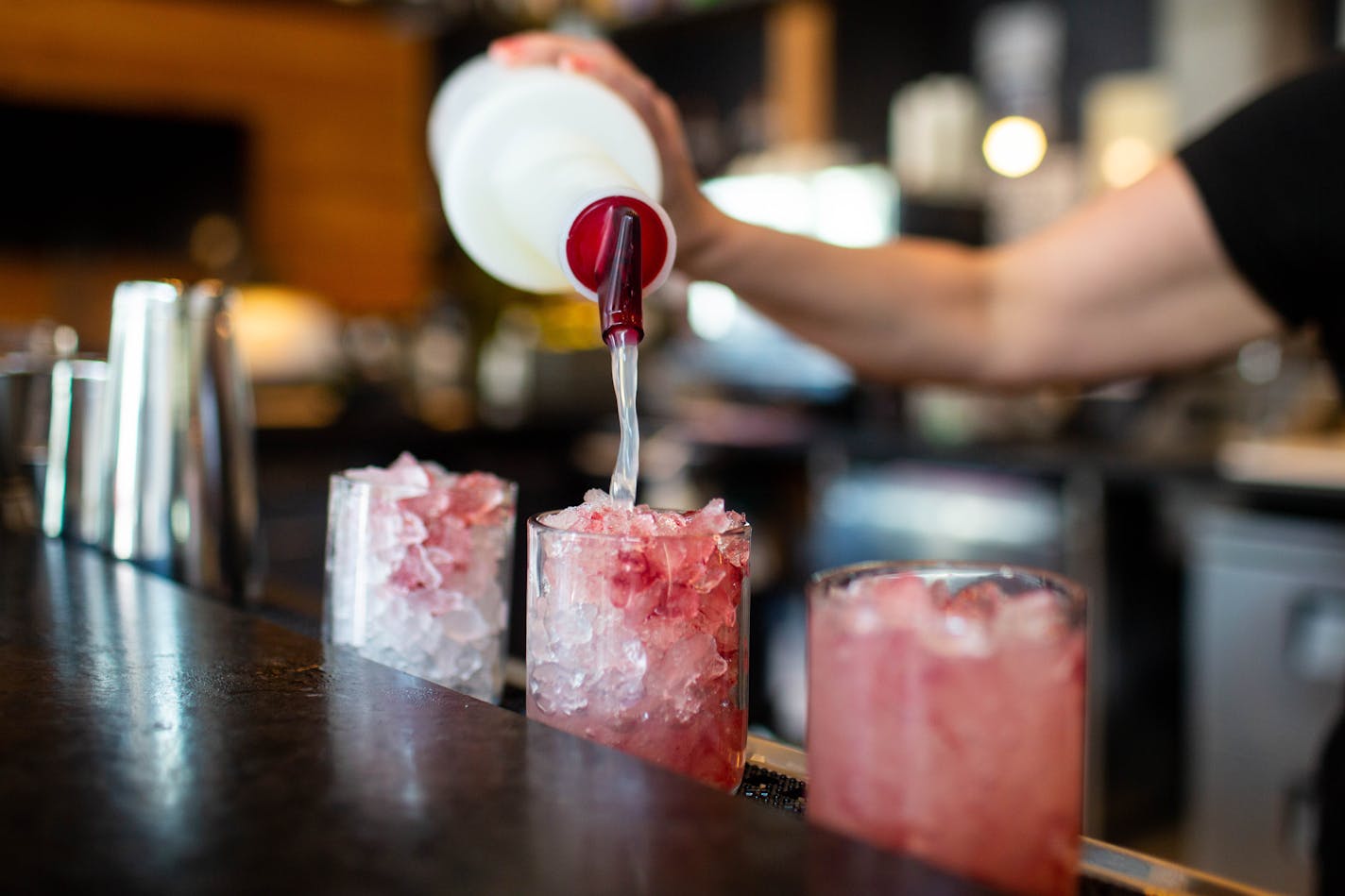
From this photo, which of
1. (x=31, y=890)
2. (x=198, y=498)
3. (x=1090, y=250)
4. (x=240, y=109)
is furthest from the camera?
(x=240, y=109)

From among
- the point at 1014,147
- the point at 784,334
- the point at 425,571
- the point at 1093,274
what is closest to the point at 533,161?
the point at 425,571

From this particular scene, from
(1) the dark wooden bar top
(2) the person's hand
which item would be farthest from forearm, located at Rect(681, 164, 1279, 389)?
(1) the dark wooden bar top

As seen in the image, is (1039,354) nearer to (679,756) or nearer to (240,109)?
(679,756)

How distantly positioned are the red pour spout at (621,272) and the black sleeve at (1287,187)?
826 millimetres

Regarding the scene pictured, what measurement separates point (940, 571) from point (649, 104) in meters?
0.55

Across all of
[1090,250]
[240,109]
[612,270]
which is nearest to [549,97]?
[612,270]

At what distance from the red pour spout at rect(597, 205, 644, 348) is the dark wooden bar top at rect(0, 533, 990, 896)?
0.68 feet

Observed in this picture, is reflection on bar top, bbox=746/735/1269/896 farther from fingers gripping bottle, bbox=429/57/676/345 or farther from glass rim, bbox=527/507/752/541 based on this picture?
fingers gripping bottle, bbox=429/57/676/345

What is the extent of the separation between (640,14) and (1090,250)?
3399mm

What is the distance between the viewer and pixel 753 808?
45cm

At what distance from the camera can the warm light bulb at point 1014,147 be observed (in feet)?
12.9

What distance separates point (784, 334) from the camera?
3.08m

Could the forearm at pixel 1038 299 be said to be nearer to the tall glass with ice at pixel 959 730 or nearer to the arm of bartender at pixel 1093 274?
the arm of bartender at pixel 1093 274

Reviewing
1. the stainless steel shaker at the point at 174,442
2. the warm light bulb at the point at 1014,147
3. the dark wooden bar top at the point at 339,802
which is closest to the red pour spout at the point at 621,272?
the dark wooden bar top at the point at 339,802
